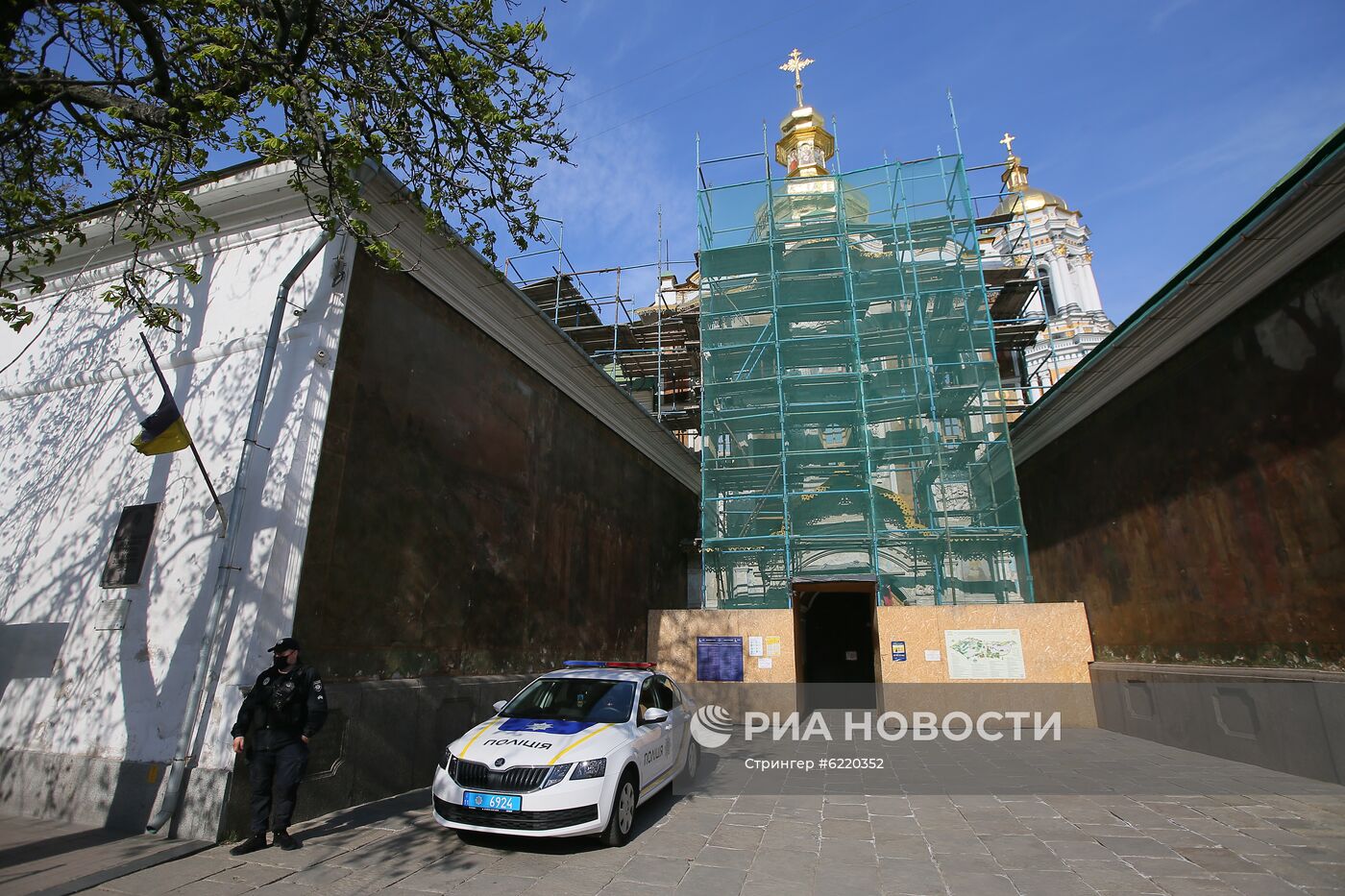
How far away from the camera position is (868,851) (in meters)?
5.90

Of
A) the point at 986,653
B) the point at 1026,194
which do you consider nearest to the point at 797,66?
the point at 1026,194

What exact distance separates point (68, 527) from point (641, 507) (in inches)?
468

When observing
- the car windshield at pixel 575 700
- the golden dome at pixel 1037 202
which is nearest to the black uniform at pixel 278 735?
the car windshield at pixel 575 700

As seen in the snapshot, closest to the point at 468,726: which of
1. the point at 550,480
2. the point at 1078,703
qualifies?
the point at 550,480

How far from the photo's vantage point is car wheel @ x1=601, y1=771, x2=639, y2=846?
5.99m

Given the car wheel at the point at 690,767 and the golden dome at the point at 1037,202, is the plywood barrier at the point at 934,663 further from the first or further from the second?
the golden dome at the point at 1037,202

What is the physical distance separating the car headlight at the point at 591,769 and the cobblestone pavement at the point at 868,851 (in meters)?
0.66

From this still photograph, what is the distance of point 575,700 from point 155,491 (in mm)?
5594

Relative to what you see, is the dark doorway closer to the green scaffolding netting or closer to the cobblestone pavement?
the green scaffolding netting

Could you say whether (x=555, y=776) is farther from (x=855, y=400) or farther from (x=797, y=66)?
(x=797, y=66)

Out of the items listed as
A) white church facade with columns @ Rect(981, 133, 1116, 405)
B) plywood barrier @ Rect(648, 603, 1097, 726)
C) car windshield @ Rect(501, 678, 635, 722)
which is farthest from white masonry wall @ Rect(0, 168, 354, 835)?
white church facade with columns @ Rect(981, 133, 1116, 405)

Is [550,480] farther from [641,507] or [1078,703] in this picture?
[1078,703]

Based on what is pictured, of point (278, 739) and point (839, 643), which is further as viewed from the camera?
point (839, 643)

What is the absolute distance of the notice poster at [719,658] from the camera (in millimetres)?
13797
